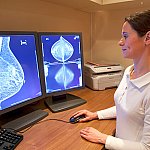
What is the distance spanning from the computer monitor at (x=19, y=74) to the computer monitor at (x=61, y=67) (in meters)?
0.10

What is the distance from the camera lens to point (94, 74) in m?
1.76

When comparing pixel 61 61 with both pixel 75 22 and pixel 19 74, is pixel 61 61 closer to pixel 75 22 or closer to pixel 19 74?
pixel 19 74

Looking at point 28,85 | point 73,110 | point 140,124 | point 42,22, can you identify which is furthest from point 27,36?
point 140,124

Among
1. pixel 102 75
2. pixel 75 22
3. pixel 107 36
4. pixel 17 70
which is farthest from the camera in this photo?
pixel 107 36

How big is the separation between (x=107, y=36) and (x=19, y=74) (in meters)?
1.32

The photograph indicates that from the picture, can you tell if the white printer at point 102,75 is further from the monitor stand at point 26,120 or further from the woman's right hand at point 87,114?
the monitor stand at point 26,120

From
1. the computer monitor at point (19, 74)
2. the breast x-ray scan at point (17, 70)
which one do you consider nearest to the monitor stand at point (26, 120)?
the computer monitor at point (19, 74)

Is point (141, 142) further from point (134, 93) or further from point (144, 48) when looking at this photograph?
point (144, 48)

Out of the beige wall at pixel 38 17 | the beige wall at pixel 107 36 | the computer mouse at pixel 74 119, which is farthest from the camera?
the beige wall at pixel 107 36

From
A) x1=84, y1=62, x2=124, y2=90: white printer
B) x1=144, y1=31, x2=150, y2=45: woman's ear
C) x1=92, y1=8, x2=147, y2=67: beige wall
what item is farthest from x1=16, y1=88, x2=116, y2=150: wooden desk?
x1=92, y1=8, x2=147, y2=67: beige wall

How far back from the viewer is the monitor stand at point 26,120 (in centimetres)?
106

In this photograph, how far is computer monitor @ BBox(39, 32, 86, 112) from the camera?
1335 mm

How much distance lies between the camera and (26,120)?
1.13 metres

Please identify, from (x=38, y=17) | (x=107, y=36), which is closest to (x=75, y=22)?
(x=107, y=36)
